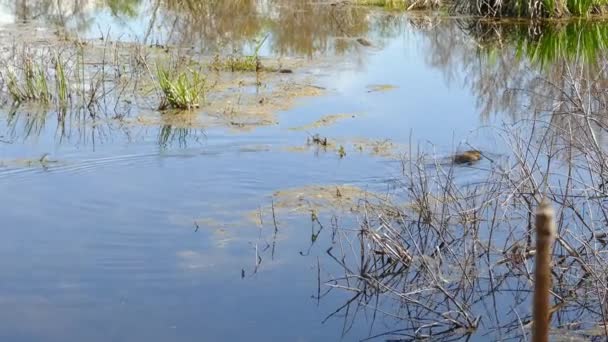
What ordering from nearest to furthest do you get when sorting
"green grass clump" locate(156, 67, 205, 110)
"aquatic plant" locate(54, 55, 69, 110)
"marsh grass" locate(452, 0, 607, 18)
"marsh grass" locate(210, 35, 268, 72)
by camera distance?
1. "green grass clump" locate(156, 67, 205, 110)
2. "aquatic plant" locate(54, 55, 69, 110)
3. "marsh grass" locate(210, 35, 268, 72)
4. "marsh grass" locate(452, 0, 607, 18)

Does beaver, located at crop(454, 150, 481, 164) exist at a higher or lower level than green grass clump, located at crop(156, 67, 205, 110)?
lower

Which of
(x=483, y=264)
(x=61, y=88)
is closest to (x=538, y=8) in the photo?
(x=61, y=88)

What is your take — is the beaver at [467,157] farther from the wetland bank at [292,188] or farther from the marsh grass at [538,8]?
the marsh grass at [538,8]

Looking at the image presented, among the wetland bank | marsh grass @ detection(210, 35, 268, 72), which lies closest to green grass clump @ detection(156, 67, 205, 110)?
the wetland bank

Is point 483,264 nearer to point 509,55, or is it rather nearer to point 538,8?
point 509,55

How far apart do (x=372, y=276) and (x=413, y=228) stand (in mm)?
814

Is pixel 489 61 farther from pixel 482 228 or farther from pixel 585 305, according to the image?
pixel 585 305

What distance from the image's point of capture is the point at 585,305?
464 cm

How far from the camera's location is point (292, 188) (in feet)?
22.1

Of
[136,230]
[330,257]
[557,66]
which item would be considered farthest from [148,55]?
[330,257]

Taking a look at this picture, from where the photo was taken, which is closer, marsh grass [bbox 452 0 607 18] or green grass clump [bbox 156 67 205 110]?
green grass clump [bbox 156 67 205 110]

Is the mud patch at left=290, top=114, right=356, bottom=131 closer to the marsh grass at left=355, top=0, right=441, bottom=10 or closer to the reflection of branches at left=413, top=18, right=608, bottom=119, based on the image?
the reflection of branches at left=413, top=18, right=608, bottom=119

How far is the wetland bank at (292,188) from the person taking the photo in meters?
4.71

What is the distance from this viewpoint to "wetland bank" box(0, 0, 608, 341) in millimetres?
4715
